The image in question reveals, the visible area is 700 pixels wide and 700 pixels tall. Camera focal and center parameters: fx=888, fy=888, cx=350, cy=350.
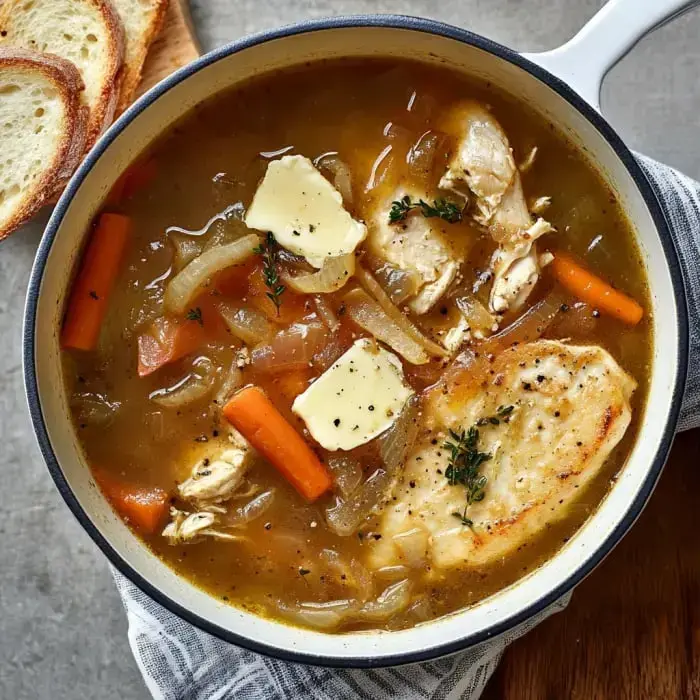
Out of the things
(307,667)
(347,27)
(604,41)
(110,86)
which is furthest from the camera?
(110,86)

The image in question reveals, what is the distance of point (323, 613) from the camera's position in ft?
8.35

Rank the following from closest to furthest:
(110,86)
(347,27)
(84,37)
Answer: (347,27), (110,86), (84,37)

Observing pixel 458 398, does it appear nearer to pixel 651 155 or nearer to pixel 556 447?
pixel 556 447

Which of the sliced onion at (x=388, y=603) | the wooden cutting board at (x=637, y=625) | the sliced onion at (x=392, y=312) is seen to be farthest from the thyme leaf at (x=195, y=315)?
the wooden cutting board at (x=637, y=625)

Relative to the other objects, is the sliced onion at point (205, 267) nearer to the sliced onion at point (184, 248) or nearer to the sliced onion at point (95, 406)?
the sliced onion at point (184, 248)

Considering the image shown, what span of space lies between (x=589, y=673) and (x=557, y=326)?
3.87 feet

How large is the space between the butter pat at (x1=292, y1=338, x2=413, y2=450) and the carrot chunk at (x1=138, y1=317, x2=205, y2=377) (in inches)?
13.5

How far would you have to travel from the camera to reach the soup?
2463mm

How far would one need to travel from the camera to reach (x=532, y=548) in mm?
2578

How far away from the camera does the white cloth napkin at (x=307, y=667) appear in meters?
2.72

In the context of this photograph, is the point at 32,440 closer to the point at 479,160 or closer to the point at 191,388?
the point at 191,388

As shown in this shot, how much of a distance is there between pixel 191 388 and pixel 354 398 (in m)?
0.46

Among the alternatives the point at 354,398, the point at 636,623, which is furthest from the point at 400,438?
the point at 636,623

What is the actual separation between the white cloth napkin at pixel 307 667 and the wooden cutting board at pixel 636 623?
0.17 meters
